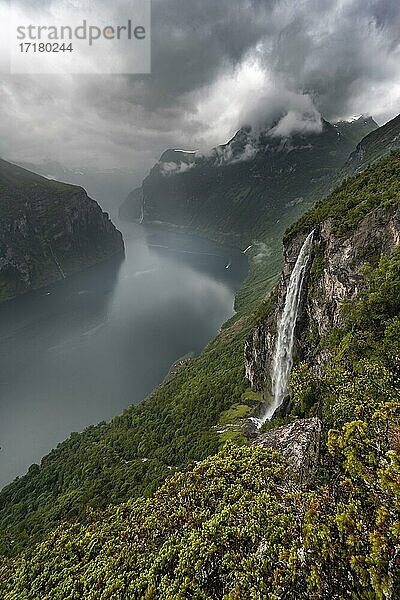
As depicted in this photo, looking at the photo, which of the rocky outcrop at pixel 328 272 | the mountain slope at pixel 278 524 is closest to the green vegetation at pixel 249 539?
the mountain slope at pixel 278 524

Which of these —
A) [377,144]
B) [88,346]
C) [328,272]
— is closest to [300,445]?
[328,272]

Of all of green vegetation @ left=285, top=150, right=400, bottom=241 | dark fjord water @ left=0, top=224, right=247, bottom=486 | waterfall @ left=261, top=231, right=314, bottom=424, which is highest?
green vegetation @ left=285, top=150, right=400, bottom=241

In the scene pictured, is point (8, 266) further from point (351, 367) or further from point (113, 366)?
point (351, 367)

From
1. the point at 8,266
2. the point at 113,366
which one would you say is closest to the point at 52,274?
the point at 8,266

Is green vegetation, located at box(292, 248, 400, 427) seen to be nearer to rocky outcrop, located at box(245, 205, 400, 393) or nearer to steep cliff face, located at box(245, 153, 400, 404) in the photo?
rocky outcrop, located at box(245, 205, 400, 393)

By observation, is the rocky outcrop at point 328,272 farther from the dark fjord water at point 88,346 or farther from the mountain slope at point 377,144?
the mountain slope at point 377,144

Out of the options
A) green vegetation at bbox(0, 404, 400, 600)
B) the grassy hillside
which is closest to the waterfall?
the grassy hillside
